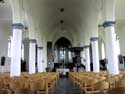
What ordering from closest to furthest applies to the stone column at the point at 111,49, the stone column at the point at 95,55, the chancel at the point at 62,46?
the chancel at the point at 62,46 → the stone column at the point at 111,49 → the stone column at the point at 95,55

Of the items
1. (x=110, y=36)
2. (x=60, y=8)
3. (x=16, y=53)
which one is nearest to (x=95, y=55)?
(x=60, y=8)

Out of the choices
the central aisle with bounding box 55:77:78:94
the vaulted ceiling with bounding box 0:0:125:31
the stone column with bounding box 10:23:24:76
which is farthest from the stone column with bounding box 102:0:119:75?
the stone column with bounding box 10:23:24:76

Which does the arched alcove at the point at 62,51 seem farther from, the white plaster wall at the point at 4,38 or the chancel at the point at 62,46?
the white plaster wall at the point at 4,38

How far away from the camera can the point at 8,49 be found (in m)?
29.0

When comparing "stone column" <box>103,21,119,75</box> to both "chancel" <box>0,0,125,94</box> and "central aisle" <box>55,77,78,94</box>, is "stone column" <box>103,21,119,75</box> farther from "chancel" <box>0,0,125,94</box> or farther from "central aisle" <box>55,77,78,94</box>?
"central aisle" <box>55,77,78,94</box>

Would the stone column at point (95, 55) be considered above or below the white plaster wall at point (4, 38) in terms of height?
below

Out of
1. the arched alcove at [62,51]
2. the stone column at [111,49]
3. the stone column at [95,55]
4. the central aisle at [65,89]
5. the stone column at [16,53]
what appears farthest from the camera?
the arched alcove at [62,51]

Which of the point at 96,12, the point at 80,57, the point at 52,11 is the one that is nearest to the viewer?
the point at 96,12

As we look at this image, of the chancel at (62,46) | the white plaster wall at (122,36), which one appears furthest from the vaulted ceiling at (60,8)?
the white plaster wall at (122,36)

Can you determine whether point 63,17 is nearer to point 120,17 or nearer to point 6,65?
point 120,17

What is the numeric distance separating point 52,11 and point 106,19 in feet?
37.2

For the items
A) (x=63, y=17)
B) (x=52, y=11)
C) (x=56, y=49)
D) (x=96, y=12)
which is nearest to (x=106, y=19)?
(x=96, y=12)

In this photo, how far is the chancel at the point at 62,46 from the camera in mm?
7543

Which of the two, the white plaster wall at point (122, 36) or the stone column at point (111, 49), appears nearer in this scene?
the stone column at point (111, 49)
